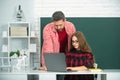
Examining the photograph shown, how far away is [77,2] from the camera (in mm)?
5484

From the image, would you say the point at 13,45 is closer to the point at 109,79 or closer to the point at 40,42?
the point at 40,42

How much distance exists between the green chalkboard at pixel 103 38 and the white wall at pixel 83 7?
17cm

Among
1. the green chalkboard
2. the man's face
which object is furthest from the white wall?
the man's face

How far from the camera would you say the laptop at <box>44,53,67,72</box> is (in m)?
3.04

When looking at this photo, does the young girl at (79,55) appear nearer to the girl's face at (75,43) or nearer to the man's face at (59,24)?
the girl's face at (75,43)

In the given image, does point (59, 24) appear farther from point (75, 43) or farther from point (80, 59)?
point (80, 59)

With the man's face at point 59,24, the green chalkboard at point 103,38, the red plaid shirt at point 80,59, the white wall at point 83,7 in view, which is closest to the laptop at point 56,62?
the red plaid shirt at point 80,59

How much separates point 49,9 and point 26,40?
2.43ft

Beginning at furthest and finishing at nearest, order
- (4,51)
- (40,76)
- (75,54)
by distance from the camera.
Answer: (4,51) → (75,54) → (40,76)

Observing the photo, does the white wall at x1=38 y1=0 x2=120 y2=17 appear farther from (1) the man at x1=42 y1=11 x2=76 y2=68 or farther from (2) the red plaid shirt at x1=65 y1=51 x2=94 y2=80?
(2) the red plaid shirt at x1=65 y1=51 x2=94 y2=80

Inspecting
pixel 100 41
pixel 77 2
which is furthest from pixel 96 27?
pixel 77 2

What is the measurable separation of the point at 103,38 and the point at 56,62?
95.0 inches

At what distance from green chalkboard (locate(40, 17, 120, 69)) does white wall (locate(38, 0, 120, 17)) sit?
171mm

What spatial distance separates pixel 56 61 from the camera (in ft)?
10.1
